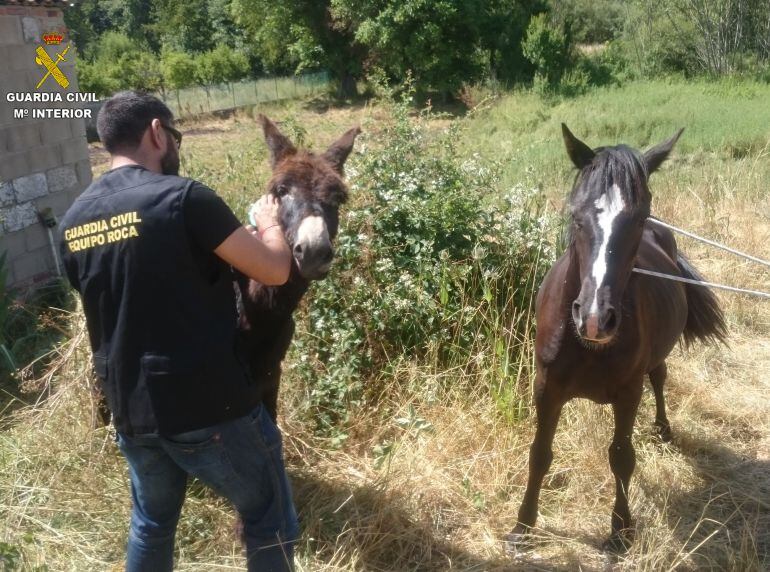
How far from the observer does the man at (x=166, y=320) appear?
2.11m

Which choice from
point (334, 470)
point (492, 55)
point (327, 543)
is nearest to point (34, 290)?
point (334, 470)

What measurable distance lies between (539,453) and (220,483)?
178 cm

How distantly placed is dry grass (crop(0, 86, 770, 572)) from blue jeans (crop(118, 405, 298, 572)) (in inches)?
29.8

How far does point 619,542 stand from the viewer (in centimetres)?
343

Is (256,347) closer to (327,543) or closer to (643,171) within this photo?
(327,543)

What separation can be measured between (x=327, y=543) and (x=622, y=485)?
62.1 inches

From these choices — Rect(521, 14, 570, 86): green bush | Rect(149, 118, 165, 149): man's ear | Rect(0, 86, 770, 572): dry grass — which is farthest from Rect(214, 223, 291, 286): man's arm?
Rect(521, 14, 570, 86): green bush

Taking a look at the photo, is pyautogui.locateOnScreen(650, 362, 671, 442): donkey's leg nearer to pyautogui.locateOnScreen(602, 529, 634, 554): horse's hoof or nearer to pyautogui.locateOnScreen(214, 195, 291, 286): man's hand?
pyautogui.locateOnScreen(602, 529, 634, 554): horse's hoof

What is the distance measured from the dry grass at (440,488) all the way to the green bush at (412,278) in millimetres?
201

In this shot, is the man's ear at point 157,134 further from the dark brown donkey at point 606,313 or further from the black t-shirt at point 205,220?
the dark brown donkey at point 606,313

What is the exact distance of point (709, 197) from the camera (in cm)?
812

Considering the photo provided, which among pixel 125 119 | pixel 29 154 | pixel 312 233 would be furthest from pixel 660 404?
pixel 29 154

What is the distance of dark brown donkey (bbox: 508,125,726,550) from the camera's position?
2697 millimetres

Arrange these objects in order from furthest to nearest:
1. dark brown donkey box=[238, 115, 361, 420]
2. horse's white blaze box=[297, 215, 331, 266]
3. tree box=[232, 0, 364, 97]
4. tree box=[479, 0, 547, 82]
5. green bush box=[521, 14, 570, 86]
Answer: tree box=[232, 0, 364, 97] → tree box=[479, 0, 547, 82] → green bush box=[521, 14, 570, 86] → dark brown donkey box=[238, 115, 361, 420] → horse's white blaze box=[297, 215, 331, 266]
